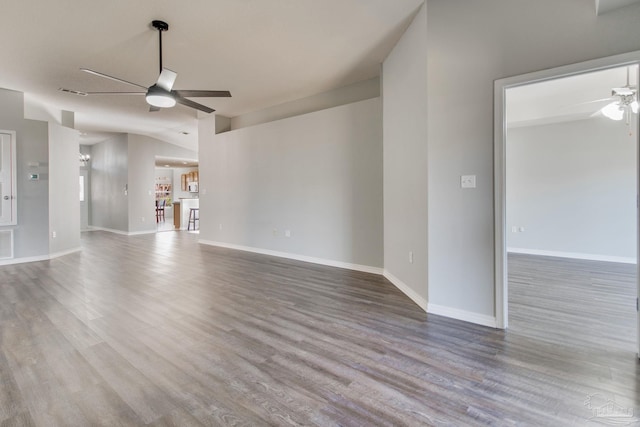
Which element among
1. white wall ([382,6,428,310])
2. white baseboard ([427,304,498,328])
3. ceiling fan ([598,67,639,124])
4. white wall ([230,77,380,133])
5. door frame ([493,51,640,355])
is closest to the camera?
door frame ([493,51,640,355])

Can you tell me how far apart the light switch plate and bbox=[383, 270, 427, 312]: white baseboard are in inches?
47.6

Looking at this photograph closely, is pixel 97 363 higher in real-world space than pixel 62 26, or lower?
lower

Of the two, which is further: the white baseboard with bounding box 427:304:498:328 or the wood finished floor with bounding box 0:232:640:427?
the white baseboard with bounding box 427:304:498:328

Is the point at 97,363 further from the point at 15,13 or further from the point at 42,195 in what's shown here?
the point at 42,195

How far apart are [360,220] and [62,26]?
4.25 metres

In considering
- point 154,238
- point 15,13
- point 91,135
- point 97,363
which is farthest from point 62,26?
point 91,135

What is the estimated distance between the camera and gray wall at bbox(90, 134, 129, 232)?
31.0 ft

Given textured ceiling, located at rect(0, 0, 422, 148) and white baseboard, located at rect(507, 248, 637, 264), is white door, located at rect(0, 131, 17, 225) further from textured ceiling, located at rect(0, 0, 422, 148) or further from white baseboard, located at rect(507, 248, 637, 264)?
white baseboard, located at rect(507, 248, 637, 264)

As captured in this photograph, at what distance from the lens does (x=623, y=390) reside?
1.79 meters

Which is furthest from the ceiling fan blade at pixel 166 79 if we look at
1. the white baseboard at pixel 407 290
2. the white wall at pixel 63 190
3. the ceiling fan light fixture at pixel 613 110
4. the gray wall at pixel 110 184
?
the gray wall at pixel 110 184

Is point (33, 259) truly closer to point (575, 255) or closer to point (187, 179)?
point (187, 179)

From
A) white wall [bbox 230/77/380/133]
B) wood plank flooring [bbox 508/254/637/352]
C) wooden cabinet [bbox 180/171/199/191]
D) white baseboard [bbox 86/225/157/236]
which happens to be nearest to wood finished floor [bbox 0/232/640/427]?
wood plank flooring [bbox 508/254/637/352]

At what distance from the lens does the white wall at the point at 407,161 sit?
3.09 meters

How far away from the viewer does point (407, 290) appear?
3535 millimetres
